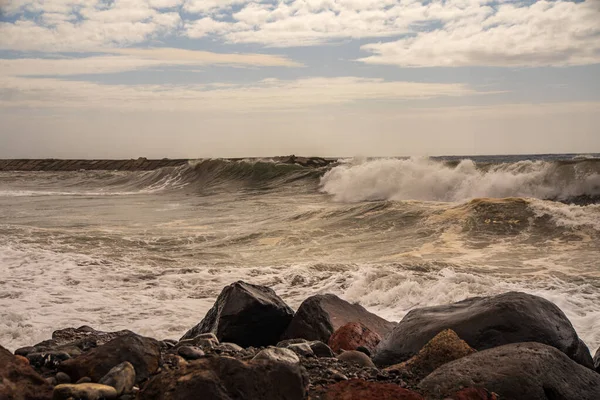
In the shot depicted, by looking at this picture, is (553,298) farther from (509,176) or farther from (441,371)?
(509,176)

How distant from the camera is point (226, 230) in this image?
44.7 feet

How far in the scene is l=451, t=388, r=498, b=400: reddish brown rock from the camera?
10.1 feet

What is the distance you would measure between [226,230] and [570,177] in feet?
32.4

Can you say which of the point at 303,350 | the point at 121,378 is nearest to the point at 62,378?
the point at 121,378

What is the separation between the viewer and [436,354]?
3768 millimetres

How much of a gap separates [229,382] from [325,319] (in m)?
2.62

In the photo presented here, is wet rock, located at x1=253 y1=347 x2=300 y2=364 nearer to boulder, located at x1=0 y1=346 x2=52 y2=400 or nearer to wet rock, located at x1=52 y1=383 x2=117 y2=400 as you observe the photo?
wet rock, located at x1=52 y1=383 x2=117 y2=400

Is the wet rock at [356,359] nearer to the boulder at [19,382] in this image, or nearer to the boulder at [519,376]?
the boulder at [519,376]

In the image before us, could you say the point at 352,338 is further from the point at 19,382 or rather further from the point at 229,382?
the point at 19,382

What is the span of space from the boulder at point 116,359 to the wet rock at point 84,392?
199 mm

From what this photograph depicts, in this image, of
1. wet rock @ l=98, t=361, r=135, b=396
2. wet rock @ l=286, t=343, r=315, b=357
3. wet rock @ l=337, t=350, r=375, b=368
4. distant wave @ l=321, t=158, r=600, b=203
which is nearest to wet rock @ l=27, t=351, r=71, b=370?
wet rock @ l=98, t=361, r=135, b=396

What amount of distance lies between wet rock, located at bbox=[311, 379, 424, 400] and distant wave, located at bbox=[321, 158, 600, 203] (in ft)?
48.5

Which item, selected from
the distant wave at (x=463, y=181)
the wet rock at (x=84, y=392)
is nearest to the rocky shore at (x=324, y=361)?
the wet rock at (x=84, y=392)

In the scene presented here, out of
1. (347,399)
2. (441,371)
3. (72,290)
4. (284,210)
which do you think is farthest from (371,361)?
(284,210)
